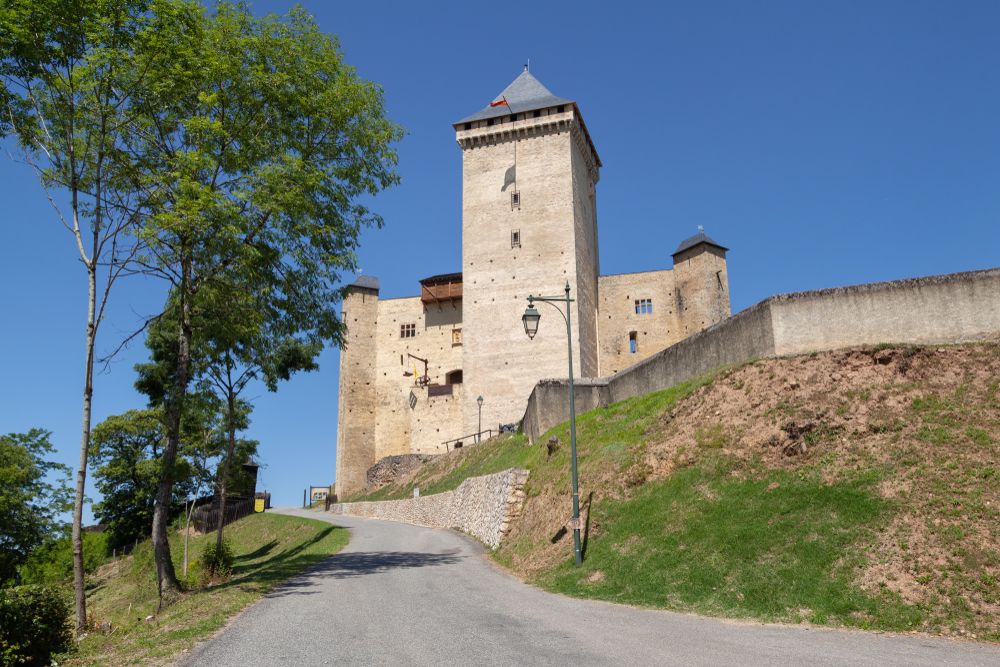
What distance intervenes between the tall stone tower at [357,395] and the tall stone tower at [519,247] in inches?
468

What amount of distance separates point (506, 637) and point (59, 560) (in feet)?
126

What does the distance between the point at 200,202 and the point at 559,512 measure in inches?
387

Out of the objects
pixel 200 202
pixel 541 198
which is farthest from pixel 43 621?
pixel 541 198

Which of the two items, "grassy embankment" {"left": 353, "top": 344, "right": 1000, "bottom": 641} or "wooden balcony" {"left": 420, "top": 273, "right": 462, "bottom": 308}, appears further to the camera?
"wooden balcony" {"left": 420, "top": 273, "right": 462, "bottom": 308}

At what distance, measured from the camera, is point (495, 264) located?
4278 cm

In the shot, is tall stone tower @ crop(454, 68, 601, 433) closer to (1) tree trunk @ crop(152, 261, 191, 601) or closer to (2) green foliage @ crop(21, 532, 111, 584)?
(2) green foliage @ crop(21, 532, 111, 584)

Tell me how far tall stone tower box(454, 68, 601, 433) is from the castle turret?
19.5 ft

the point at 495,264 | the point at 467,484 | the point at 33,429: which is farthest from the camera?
the point at 495,264

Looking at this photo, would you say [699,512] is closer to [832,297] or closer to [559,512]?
[559,512]

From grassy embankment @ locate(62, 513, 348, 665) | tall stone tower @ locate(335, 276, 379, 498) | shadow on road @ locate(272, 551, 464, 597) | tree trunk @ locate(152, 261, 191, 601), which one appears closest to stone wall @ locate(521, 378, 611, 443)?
shadow on road @ locate(272, 551, 464, 597)

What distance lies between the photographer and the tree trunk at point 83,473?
1166cm

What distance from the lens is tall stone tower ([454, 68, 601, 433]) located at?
4072 cm

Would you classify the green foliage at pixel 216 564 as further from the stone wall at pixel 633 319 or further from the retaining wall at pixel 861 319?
the stone wall at pixel 633 319

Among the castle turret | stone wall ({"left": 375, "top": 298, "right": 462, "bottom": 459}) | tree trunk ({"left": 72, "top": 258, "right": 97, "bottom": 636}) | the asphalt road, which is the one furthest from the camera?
stone wall ({"left": 375, "top": 298, "right": 462, "bottom": 459})
